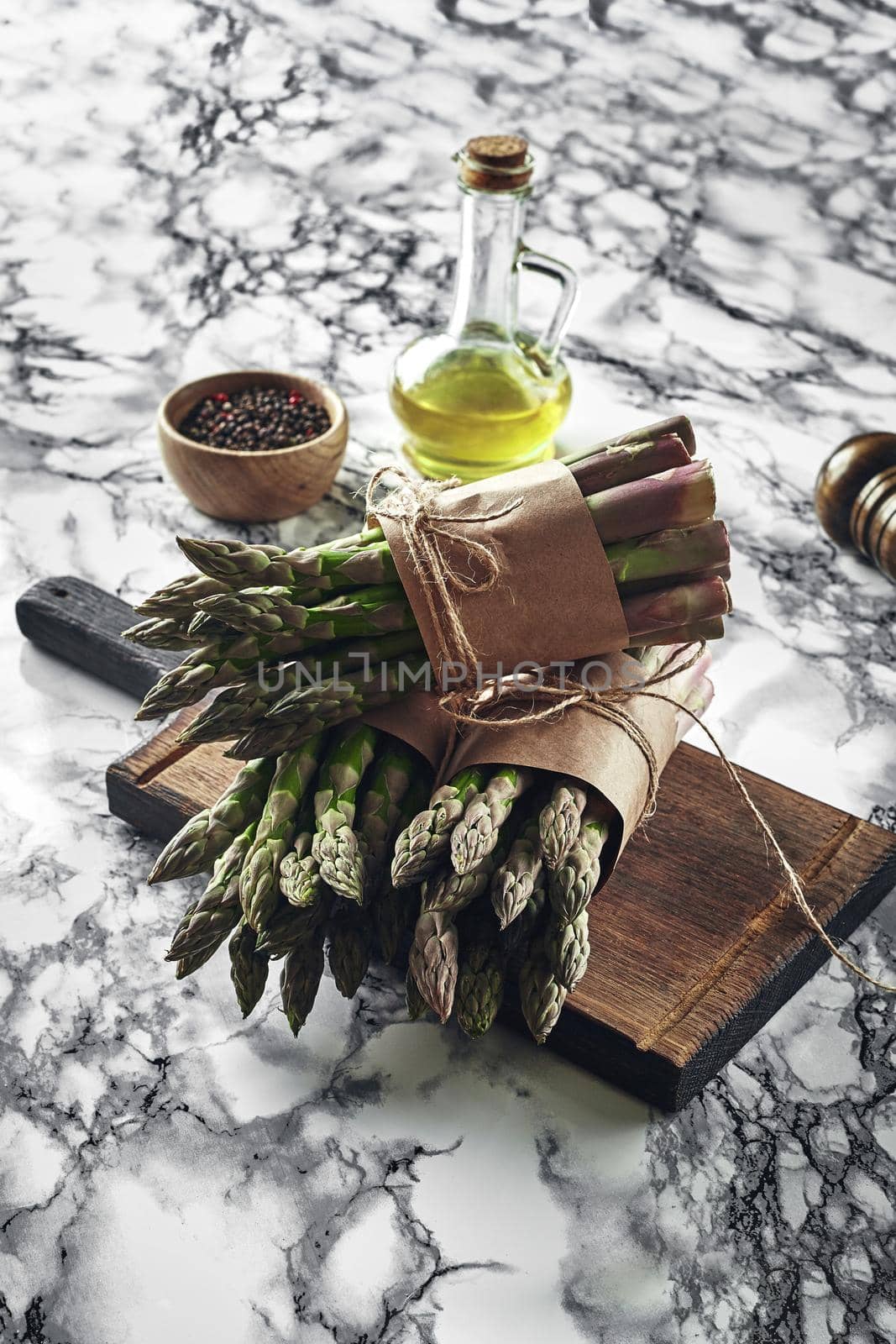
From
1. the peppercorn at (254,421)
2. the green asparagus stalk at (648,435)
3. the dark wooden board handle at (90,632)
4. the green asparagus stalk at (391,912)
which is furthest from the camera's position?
the peppercorn at (254,421)

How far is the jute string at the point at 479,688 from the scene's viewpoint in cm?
101

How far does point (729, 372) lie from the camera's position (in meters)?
1.81

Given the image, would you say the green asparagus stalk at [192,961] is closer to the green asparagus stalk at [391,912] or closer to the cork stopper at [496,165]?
the green asparagus stalk at [391,912]

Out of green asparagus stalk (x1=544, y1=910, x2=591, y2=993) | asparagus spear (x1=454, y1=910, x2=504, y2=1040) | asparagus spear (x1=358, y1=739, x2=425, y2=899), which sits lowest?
asparagus spear (x1=454, y1=910, x2=504, y2=1040)

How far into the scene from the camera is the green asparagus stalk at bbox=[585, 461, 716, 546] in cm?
103

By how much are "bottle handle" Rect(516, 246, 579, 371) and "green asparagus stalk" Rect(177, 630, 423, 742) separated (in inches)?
21.1

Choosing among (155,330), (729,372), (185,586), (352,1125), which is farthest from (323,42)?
(352,1125)

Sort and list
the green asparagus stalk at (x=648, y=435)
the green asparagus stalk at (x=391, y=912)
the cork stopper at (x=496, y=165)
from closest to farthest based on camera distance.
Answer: the green asparagus stalk at (x=391, y=912), the green asparagus stalk at (x=648, y=435), the cork stopper at (x=496, y=165)

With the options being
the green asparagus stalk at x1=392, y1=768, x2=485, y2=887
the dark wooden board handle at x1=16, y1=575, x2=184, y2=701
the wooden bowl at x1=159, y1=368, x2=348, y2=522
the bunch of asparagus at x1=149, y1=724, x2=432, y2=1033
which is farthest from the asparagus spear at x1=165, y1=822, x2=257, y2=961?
the wooden bowl at x1=159, y1=368, x2=348, y2=522

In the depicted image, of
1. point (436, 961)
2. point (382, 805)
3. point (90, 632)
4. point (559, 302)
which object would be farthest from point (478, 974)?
point (559, 302)

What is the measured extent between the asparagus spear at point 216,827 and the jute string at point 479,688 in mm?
147

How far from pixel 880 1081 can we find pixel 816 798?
284 millimetres

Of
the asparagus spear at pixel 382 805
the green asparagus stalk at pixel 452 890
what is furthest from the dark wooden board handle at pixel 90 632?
the green asparagus stalk at pixel 452 890

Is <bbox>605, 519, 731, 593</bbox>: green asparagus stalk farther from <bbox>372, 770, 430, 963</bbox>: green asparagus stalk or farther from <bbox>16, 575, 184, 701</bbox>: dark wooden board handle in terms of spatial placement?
<bbox>16, 575, 184, 701</bbox>: dark wooden board handle
